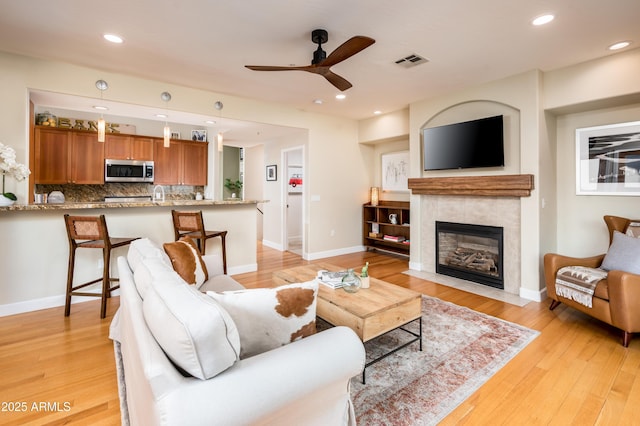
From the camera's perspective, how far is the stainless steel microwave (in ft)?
18.5

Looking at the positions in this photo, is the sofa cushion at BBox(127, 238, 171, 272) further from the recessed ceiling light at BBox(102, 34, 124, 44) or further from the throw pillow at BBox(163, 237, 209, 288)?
the recessed ceiling light at BBox(102, 34, 124, 44)

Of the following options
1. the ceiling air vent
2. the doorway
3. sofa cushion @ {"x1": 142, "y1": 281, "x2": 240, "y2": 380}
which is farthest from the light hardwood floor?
the doorway

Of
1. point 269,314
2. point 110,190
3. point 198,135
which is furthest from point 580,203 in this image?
point 110,190

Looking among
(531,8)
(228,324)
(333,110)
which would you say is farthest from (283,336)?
(333,110)

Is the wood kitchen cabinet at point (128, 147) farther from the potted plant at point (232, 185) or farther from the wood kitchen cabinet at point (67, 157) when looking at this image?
the potted plant at point (232, 185)

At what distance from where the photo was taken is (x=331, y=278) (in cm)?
270

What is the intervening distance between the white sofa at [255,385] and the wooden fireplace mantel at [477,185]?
10.9ft

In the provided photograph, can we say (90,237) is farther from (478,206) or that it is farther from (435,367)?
(478,206)

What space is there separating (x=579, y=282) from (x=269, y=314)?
9.74 feet

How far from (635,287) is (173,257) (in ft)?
11.8

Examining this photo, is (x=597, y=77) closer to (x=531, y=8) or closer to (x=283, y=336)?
(x=531, y=8)

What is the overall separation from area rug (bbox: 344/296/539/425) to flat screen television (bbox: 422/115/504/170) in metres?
2.00

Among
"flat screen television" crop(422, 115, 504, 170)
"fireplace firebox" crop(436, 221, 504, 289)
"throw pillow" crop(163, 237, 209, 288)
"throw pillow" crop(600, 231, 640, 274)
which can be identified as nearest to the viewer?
"throw pillow" crop(163, 237, 209, 288)

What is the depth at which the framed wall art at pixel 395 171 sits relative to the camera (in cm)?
585
